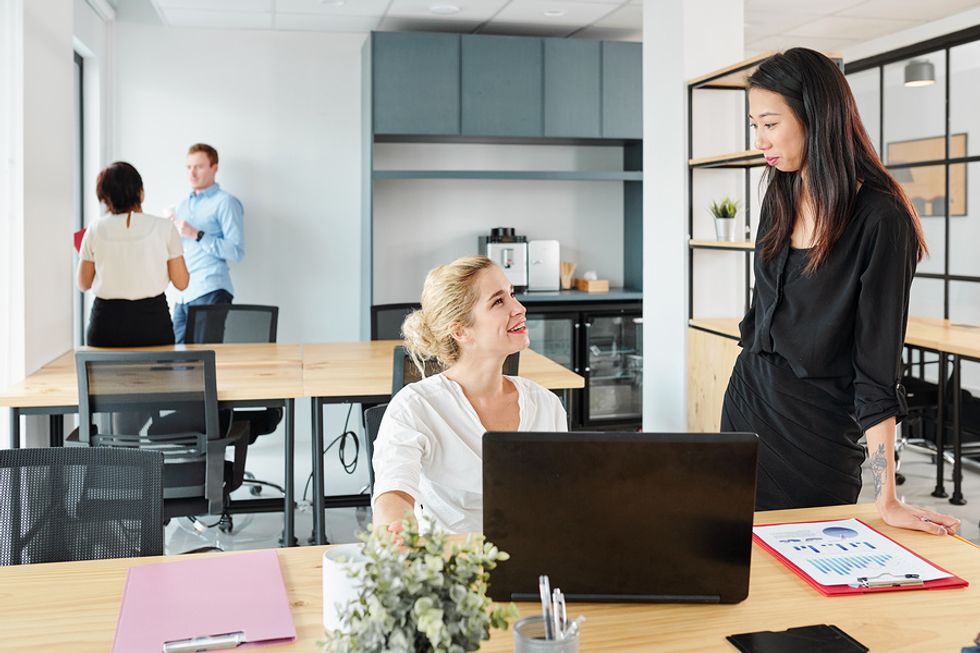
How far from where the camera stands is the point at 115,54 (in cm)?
552

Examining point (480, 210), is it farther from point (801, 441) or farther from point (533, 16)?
point (801, 441)

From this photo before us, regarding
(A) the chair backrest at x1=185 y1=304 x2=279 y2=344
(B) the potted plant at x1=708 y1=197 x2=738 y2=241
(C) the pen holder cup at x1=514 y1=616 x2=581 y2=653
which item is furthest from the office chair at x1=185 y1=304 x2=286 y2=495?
(C) the pen holder cup at x1=514 y1=616 x2=581 y2=653

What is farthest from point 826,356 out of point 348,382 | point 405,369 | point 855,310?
point 348,382

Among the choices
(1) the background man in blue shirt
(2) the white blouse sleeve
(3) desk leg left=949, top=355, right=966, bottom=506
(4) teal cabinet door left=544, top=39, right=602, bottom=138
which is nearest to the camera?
(2) the white blouse sleeve

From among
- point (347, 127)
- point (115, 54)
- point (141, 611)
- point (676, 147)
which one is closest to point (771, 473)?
point (141, 611)

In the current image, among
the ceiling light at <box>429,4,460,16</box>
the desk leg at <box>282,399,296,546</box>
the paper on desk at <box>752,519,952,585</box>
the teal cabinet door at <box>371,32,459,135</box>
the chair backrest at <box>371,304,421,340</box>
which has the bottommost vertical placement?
the desk leg at <box>282,399,296,546</box>

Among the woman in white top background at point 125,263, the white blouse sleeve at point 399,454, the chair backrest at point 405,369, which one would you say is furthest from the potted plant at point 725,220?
the white blouse sleeve at point 399,454

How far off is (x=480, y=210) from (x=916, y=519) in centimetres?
472

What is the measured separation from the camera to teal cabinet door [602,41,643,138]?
5.80 meters

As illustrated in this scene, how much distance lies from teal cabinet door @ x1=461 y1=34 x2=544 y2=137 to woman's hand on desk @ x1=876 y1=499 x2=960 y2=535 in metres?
4.27

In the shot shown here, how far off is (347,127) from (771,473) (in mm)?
4465

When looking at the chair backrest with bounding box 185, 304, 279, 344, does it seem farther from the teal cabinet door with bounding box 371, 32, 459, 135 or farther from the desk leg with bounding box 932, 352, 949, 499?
the desk leg with bounding box 932, 352, 949, 499

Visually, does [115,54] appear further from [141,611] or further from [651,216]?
[141,611]

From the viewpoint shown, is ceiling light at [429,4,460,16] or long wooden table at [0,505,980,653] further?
ceiling light at [429,4,460,16]
